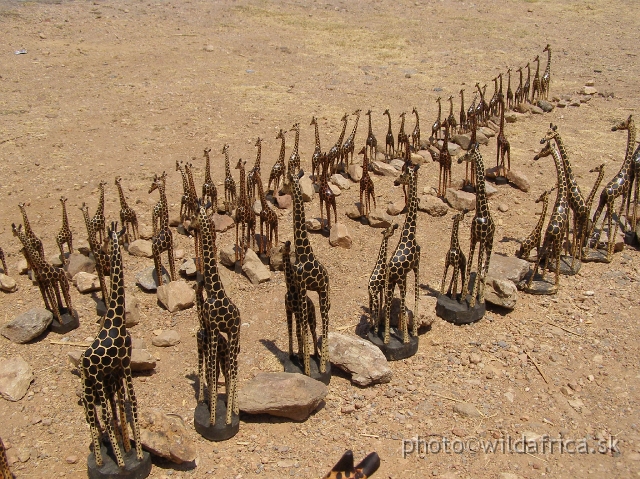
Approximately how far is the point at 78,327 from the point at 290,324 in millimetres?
3885

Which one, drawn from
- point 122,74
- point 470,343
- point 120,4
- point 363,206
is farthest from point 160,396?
point 120,4

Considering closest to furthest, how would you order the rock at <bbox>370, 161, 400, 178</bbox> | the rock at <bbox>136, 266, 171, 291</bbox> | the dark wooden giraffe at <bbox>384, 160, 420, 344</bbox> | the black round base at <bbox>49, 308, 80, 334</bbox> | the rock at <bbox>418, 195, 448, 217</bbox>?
Result: the dark wooden giraffe at <bbox>384, 160, 420, 344</bbox>, the black round base at <bbox>49, 308, 80, 334</bbox>, the rock at <bbox>136, 266, 171, 291</bbox>, the rock at <bbox>418, 195, 448, 217</bbox>, the rock at <bbox>370, 161, 400, 178</bbox>

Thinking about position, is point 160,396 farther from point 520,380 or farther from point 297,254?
point 520,380

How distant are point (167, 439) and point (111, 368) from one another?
123 cm

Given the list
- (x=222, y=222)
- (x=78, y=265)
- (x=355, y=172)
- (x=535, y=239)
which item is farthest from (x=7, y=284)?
(x=535, y=239)

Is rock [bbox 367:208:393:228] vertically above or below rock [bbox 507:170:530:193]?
below

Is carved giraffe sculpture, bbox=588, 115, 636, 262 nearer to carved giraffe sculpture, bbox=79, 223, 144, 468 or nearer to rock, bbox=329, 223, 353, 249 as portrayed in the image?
rock, bbox=329, 223, 353, 249

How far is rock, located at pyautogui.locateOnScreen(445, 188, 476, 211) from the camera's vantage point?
13.8 metres

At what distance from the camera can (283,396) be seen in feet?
25.9

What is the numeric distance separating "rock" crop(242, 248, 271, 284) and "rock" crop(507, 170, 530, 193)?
23.5ft

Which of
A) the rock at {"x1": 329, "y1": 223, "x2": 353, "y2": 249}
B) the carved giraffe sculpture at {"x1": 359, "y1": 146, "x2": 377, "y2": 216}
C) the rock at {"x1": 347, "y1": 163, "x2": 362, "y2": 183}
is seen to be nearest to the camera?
the rock at {"x1": 329, "y1": 223, "x2": 353, "y2": 249}

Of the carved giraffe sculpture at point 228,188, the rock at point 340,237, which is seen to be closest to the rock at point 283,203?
the carved giraffe sculpture at point 228,188

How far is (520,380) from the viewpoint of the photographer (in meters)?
8.88

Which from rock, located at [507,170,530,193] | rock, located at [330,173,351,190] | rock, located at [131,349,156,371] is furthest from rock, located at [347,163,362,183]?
rock, located at [131,349,156,371]
